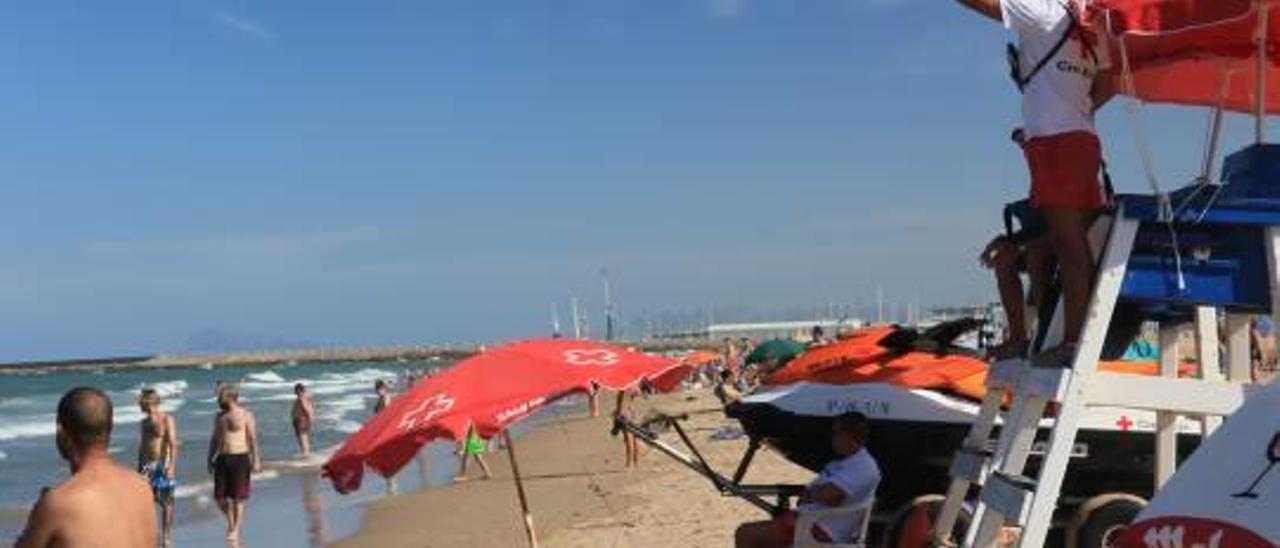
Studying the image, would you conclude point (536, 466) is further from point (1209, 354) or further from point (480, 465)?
point (1209, 354)

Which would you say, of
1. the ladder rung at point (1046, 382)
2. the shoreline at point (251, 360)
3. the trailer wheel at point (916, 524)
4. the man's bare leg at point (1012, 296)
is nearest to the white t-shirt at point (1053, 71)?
the man's bare leg at point (1012, 296)

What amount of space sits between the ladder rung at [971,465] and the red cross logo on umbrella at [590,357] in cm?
224

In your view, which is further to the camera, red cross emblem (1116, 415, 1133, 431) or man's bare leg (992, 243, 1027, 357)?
red cross emblem (1116, 415, 1133, 431)

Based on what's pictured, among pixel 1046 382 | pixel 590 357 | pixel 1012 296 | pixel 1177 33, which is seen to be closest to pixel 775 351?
pixel 590 357

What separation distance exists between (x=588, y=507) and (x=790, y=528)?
9616 millimetres

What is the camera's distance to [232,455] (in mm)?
14445

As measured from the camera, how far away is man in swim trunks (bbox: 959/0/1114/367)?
4.99 meters

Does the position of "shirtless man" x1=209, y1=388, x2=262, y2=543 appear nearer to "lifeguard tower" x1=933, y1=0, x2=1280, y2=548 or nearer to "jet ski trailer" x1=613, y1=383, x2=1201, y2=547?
"jet ski trailer" x1=613, y1=383, x2=1201, y2=547

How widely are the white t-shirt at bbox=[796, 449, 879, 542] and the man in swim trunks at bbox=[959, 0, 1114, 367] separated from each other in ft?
7.33

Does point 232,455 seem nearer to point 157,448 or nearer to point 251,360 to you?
point 157,448

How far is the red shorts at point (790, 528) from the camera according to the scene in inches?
287

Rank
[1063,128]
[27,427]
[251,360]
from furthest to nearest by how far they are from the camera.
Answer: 1. [251,360]
2. [27,427]
3. [1063,128]

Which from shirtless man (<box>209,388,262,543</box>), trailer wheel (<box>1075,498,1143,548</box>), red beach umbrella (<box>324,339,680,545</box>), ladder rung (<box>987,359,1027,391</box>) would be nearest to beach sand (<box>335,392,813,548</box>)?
shirtless man (<box>209,388,262,543</box>)

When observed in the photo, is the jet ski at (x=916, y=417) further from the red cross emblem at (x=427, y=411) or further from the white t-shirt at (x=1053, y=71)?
the white t-shirt at (x=1053, y=71)
